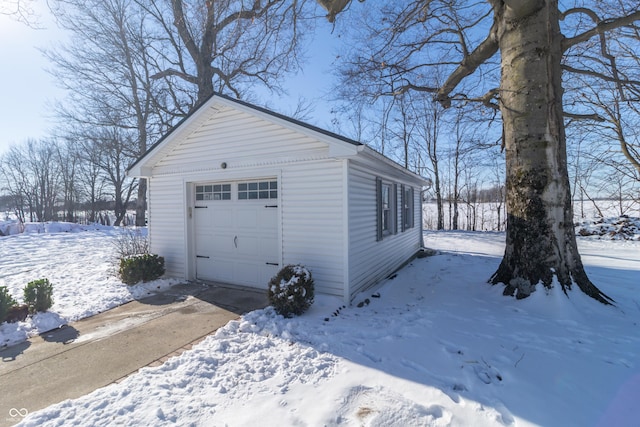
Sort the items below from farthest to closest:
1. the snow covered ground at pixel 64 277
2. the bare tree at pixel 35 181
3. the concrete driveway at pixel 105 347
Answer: the bare tree at pixel 35 181, the snow covered ground at pixel 64 277, the concrete driveway at pixel 105 347

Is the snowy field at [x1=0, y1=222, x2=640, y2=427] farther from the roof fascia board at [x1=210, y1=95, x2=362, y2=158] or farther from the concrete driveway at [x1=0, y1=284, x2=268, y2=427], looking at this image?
the roof fascia board at [x1=210, y1=95, x2=362, y2=158]

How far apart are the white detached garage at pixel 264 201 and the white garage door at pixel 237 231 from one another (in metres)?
0.02

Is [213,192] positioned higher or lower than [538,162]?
lower

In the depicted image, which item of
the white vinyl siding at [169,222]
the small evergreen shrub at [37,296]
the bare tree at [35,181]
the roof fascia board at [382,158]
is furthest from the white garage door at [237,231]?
the bare tree at [35,181]

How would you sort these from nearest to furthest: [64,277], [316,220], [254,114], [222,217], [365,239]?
[316,220] → [254,114] → [365,239] → [222,217] → [64,277]

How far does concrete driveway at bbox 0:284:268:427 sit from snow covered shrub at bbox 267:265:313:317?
66cm

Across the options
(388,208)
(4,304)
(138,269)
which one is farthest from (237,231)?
(388,208)

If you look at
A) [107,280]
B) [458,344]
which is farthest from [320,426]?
[107,280]

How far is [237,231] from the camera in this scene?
636 cm

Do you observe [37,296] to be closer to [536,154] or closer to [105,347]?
[105,347]

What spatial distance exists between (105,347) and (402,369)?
350cm

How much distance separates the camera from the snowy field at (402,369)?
2385 mm

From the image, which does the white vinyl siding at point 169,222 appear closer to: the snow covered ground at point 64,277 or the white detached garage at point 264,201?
the white detached garage at point 264,201

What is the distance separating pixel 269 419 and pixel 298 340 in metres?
1.38
